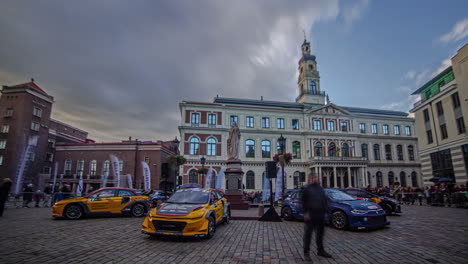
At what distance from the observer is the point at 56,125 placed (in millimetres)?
46250

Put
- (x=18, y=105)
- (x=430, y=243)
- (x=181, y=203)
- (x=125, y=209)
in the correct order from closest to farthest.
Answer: (x=430, y=243) → (x=181, y=203) → (x=125, y=209) → (x=18, y=105)

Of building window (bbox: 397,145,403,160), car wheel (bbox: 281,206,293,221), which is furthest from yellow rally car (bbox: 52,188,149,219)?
building window (bbox: 397,145,403,160)

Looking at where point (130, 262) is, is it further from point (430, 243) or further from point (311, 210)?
point (430, 243)

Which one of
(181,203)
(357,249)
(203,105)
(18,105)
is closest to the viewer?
(357,249)

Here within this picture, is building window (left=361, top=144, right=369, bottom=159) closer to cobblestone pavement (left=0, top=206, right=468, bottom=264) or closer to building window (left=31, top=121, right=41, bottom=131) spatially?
cobblestone pavement (left=0, top=206, right=468, bottom=264)

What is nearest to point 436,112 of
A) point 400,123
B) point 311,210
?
point 400,123

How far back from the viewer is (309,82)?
52.7 m

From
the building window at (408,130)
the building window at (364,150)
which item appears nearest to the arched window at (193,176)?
the building window at (364,150)

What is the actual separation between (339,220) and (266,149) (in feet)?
114

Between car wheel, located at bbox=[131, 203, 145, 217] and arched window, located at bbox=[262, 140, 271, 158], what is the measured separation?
105 ft

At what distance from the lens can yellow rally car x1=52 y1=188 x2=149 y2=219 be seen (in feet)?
37.5

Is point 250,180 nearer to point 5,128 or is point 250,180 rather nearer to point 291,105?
point 291,105

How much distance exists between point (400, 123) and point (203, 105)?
4156 cm

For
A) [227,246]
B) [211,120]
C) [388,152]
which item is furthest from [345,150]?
[227,246]
